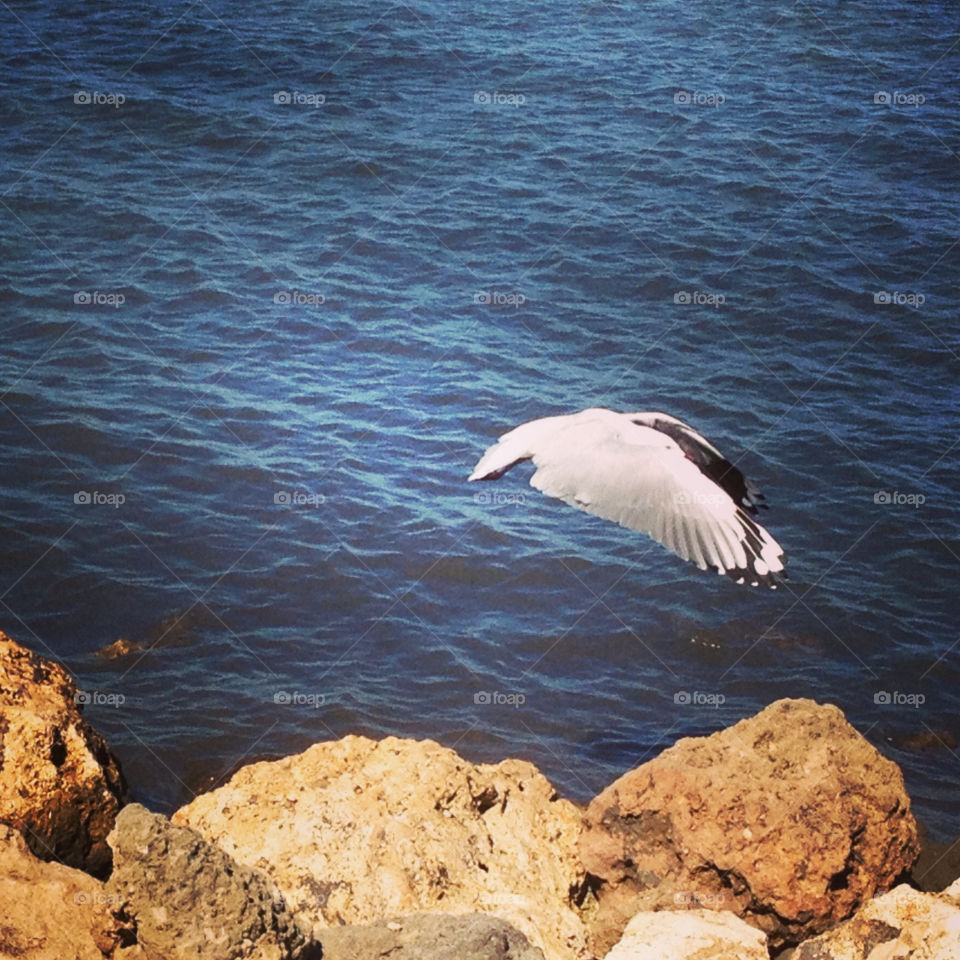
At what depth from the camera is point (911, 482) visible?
11750 mm

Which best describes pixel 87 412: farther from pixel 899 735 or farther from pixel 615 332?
pixel 899 735

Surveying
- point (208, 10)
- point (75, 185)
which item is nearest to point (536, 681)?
point (75, 185)

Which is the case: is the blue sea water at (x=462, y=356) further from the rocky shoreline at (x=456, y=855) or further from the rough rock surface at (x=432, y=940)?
the rough rock surface at (x=432, y=940)

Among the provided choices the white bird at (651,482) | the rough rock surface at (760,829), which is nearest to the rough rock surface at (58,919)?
the rough rock surface at (760,829)

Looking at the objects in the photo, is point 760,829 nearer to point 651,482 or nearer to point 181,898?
point 651,482

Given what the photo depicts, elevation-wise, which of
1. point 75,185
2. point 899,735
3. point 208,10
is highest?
point 208,10

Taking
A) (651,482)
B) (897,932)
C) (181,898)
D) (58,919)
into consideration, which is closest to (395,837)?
(181,898)

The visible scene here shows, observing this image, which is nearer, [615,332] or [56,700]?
[56,700]

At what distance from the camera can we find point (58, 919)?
4.52 meters

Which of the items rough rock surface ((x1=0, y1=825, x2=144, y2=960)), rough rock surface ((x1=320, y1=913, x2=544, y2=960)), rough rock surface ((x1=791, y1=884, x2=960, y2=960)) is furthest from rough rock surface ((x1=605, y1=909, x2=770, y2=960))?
rough rock surface ((x1=0, y1=825, x2=144, y2=960))

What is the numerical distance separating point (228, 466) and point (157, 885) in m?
7.25

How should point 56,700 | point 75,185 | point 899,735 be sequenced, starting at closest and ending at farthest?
point 56,700 → point 899,735 → point 75,185

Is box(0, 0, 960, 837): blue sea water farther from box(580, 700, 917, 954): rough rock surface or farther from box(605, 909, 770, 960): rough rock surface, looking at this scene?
box(605, 909, 770, 960): rough rock surface

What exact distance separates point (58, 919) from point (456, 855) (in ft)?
4.72
